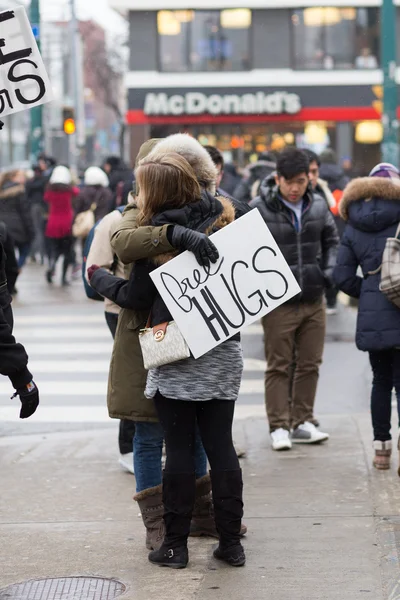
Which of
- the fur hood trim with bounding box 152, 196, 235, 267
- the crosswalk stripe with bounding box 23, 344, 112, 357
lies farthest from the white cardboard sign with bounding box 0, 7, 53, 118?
the crosswalk stripe with bounding box 23, 344, 112, 357

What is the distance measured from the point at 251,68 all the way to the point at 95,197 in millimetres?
26115

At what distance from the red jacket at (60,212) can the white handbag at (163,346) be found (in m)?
13.5

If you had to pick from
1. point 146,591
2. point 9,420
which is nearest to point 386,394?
point 146,591

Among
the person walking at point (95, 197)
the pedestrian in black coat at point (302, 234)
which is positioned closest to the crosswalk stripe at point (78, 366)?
the pedestrian in black coat at point (302, 234)

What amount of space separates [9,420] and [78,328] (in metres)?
4.77

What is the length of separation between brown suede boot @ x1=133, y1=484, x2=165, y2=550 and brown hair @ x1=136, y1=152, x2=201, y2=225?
128 centimetres

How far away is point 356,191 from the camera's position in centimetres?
687

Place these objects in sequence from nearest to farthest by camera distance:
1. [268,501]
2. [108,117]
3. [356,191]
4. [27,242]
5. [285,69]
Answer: [268,501], [356,191], [27,242], [285,69], [108,117]

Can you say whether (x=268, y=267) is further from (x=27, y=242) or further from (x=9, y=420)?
(x=27, y=242)

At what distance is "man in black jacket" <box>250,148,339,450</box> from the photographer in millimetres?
7484

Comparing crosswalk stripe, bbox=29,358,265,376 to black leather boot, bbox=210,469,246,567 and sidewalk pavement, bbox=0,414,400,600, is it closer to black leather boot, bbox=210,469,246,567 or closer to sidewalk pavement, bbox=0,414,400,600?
sidewalk pavement, bbox=0,414,400,600

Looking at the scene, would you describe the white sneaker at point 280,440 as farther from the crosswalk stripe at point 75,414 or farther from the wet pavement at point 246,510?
the crosswalk stripe at point 75,414

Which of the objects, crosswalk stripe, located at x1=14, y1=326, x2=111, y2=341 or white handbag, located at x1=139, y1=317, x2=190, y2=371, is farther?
crosswalk stripe, located at x1=14, y1=326, x2=111, y2=341

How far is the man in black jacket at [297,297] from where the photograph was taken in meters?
7.48
